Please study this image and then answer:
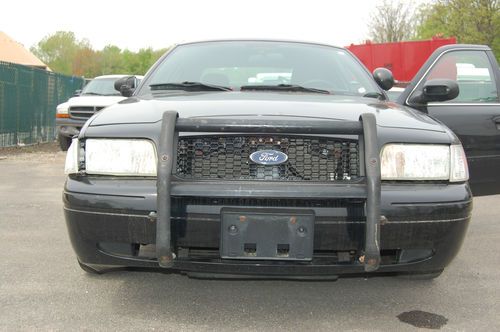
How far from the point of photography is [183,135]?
8.87ft

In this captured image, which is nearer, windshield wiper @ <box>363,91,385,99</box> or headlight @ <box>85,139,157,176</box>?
headlight @ <box>85,139,157,176</box>

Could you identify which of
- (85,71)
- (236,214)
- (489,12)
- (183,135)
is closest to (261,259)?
(236,214)

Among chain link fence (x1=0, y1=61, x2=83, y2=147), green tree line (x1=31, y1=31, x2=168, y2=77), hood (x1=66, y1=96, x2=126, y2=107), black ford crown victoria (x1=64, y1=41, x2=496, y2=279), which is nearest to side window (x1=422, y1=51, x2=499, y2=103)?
black ford crown victoria (x1=64, y1=41, x2=496, y2=279)

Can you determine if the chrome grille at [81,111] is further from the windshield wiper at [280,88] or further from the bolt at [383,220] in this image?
the bolt at [383,220]

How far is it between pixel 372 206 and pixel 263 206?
0.48m

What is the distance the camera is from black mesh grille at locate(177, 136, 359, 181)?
2701 mm

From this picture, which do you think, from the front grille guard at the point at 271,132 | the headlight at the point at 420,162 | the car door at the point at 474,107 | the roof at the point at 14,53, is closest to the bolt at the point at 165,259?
the front grille guard at the point at 271,132

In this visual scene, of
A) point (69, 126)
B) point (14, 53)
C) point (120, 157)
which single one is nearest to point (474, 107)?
point (120, 157)

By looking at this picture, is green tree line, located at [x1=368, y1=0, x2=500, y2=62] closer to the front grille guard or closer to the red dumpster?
the red dumpster

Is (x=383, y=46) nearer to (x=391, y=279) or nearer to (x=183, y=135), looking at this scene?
(x=391, y=279)

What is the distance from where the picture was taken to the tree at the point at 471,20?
30.8 metres

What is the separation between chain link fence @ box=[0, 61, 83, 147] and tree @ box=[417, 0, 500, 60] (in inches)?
875

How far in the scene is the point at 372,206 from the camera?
2.52 meters

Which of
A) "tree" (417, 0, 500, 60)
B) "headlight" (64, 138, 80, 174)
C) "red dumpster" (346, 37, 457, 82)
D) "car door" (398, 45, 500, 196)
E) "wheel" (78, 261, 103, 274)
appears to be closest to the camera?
"headlight" (64, 138, 80, 174)
